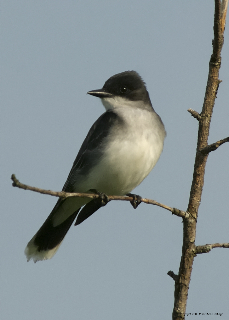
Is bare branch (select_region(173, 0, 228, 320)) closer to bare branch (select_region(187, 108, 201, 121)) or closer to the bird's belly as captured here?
bare branch (select_region(187, 108, 201, 121))

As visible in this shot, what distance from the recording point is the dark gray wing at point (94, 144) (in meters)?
6.25

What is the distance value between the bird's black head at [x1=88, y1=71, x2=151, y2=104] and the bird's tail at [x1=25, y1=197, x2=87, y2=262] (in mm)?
1710

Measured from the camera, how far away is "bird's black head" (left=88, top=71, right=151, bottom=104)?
699cm

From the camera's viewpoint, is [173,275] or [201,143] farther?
[201,143]

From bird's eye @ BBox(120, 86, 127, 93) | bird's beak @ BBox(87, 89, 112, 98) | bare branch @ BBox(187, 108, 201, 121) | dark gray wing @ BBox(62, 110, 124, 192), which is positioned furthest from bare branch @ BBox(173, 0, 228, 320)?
bird's eye @ BBox(120, 86, 127, 93)

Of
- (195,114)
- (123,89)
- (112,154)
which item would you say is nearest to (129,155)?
(112,154)

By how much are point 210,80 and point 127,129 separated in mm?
2027

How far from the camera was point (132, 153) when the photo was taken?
5.94m

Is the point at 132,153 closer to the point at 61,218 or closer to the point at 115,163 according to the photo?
the point at 115,163

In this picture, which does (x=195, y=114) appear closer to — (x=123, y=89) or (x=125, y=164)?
(x=125, y=164)

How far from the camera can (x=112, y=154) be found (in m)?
6.00

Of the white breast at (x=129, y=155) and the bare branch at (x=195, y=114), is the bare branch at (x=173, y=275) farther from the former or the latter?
the white breast at (x=129, y=155)

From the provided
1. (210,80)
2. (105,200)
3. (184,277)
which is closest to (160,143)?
(105,200)

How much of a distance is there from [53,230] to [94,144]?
1873 millimetres
